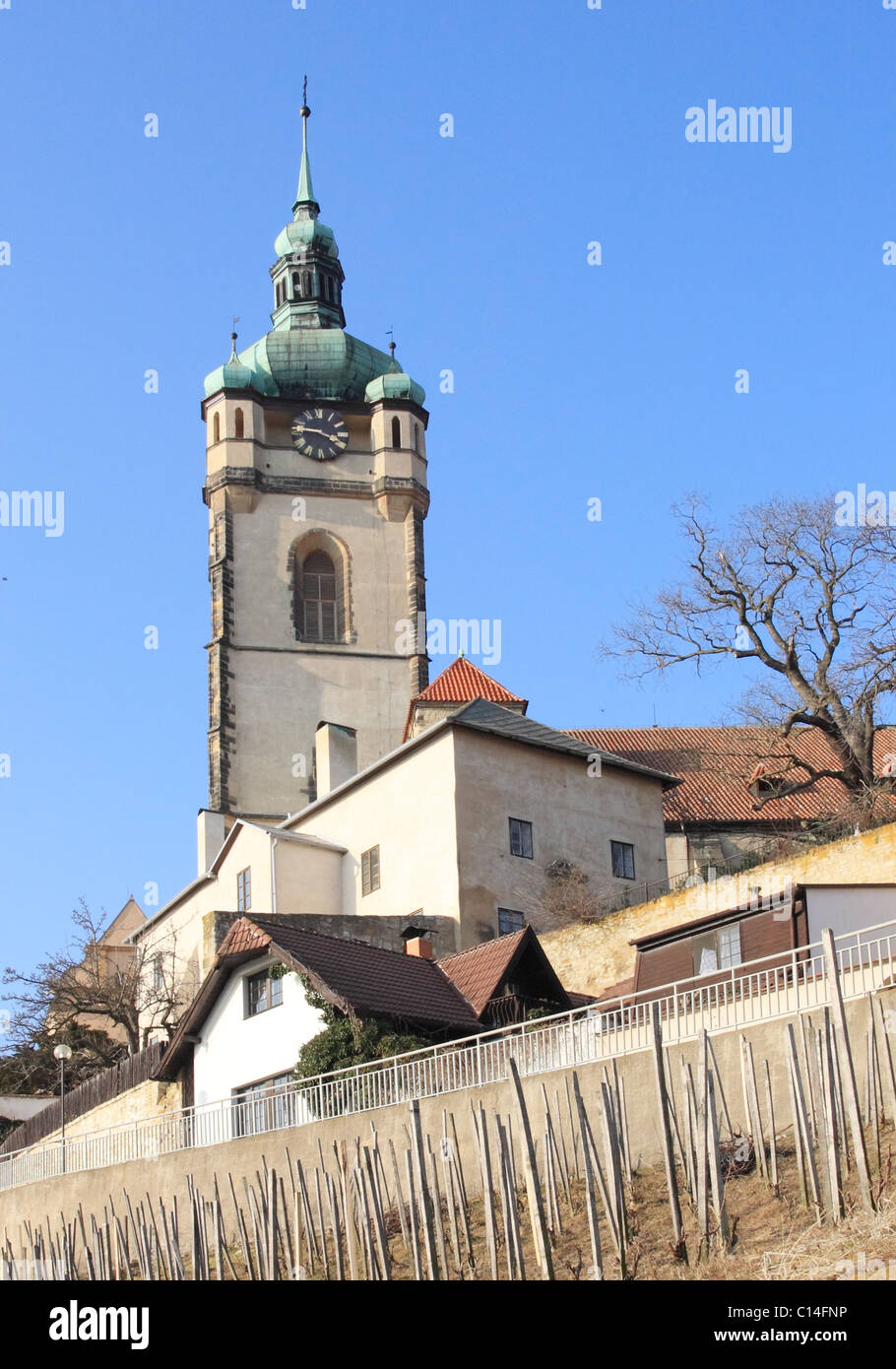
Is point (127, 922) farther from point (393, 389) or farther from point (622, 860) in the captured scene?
point (622, 860)

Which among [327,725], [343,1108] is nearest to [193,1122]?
[343,1108]

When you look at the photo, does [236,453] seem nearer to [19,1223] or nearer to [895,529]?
[895,529]

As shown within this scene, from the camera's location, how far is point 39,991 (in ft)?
157

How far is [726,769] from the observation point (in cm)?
5128

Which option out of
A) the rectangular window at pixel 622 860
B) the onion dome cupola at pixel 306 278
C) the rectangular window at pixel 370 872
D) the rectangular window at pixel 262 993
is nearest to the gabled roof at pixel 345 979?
the rectangular window at pixel 262 993

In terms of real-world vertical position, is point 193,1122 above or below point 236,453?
below

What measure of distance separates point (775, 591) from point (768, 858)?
22.2ft

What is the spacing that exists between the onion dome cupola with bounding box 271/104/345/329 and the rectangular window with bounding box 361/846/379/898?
3475 cm

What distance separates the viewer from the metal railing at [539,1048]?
22.2 metres

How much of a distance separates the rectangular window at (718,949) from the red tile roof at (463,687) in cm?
2258

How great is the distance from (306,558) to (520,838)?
86.2 ft

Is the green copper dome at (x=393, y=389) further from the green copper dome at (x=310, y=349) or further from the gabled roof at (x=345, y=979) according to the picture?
the gabled roof at (x=345, y=979)

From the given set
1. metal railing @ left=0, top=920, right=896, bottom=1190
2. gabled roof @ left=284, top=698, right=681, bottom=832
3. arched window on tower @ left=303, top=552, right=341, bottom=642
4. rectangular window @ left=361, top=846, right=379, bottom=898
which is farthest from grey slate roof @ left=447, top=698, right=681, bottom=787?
arched window on tower @ left=303, top=552, right=341, bottom=642
